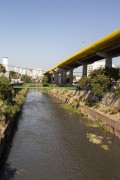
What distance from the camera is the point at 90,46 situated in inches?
1470

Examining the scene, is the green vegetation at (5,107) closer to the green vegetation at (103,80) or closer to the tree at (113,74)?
the green vegetation at (103,80)

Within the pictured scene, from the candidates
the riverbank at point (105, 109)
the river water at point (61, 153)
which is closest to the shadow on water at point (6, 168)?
the river water at point (61, 153)

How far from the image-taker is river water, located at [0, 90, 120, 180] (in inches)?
605

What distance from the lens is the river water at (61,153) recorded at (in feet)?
50.4

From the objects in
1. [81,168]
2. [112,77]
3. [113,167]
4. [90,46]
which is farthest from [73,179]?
[90,46]

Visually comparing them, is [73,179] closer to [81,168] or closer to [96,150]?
[81,168]

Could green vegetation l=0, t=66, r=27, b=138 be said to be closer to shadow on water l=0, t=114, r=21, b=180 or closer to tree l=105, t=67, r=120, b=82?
shadow on water l=0, t=114, r=21, b=180

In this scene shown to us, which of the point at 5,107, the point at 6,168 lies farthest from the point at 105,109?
the point at 6,168

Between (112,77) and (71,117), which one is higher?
(112,77)

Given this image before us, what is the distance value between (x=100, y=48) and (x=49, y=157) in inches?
873

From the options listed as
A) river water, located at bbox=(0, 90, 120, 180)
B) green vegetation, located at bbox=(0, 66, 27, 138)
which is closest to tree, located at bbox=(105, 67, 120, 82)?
river water, located at bbox=(0, 90, 120, 180)

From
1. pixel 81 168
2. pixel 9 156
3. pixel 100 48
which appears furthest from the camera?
pixel 100 48

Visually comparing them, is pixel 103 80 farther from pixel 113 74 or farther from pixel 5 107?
pixel 5 107

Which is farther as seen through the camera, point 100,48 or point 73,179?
point 100,48
